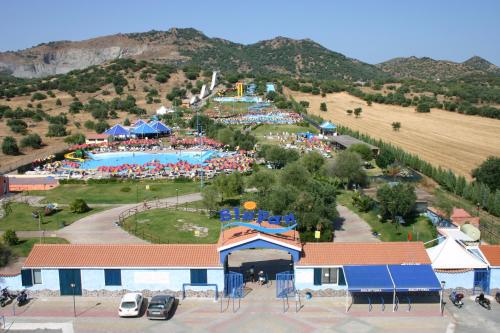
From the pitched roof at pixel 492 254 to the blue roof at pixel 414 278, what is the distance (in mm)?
3373

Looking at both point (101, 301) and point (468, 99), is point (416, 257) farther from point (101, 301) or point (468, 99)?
point (468, 99)

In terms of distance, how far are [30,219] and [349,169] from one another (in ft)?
89.0

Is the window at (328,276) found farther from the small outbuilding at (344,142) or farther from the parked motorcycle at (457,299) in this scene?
the small outbuilding at (344,142)

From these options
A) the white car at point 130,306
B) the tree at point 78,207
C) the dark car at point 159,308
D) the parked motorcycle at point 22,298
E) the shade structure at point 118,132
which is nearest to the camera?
the dark car at point 159,308

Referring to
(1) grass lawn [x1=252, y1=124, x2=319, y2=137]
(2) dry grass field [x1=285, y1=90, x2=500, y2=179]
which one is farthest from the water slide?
(2) dry grass field [x1=285, y1=90, x2=500, y2=179]

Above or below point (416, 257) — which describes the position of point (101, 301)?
below

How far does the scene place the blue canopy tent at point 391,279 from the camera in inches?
896

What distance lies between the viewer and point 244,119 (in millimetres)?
91125

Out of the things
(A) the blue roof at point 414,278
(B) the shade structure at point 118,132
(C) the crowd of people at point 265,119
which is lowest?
(A) the blue roof at point 414,278

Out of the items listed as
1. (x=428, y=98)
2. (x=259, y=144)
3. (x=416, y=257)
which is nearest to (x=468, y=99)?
(x=428, y=98)

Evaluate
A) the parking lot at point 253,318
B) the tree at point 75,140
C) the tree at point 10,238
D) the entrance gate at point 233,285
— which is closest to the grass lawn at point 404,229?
the parking lot at point 253,318

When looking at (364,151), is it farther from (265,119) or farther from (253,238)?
(253,238)

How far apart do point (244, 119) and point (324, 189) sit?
57.2 metres

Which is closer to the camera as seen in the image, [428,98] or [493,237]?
[493,237]
